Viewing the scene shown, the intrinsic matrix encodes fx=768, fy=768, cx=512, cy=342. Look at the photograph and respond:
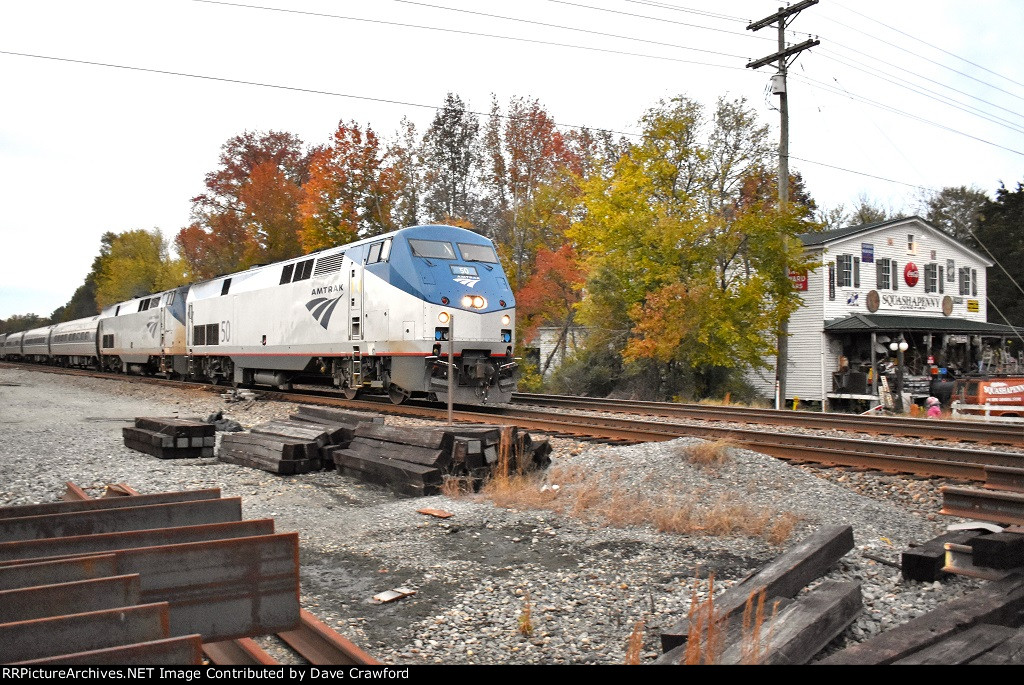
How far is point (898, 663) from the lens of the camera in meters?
3.34

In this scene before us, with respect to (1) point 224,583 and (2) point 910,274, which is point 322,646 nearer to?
(1) point 224,583

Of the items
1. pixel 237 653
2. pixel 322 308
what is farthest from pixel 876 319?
pixel 237 653

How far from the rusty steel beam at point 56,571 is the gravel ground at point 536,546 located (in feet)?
3.46

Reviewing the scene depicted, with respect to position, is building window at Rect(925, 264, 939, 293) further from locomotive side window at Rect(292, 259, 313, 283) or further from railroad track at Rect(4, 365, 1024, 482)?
locomotive side window at Rect(292, 259, 313, 283)

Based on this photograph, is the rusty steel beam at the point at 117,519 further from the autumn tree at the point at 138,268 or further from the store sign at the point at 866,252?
the autumn tree at the point at 138,268

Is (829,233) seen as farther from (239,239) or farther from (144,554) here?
(239,239)

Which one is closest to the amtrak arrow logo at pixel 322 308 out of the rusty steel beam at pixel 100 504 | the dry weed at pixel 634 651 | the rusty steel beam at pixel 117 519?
the rusty steel beam at pixel 100 504

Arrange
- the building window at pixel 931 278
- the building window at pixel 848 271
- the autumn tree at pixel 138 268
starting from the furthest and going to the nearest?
the autumn tree at pixel 138 268 → the building window at pixel 931 278 → the building window at pixel 848 271

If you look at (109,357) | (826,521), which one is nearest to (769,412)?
(826,521)

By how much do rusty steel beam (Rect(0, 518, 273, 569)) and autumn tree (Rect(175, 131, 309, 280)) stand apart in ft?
130

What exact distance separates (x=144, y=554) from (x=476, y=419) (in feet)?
34.7

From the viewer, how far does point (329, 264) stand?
60.4 ft

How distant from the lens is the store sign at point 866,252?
31703 millimetres

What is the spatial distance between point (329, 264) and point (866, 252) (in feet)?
76.8
